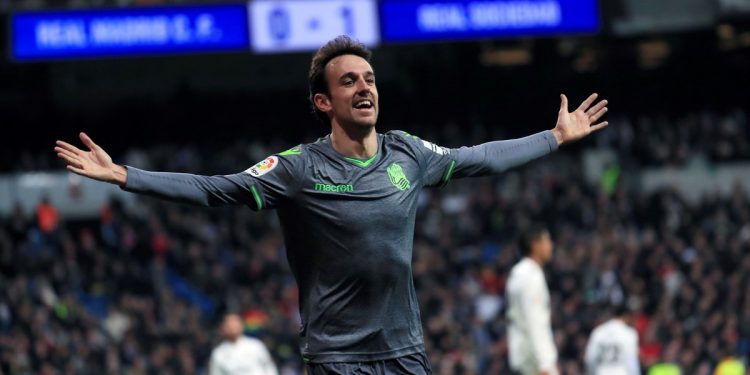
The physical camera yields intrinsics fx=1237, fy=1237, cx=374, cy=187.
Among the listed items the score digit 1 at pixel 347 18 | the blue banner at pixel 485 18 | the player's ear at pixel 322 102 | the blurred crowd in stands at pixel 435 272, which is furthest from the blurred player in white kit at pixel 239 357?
the blue banner at pixel 485 18

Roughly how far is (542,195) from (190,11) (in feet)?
24.0

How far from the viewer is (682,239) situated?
20734 mm

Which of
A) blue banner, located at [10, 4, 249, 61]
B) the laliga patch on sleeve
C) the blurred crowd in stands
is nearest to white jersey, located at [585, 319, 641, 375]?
the blurred crowd in stands

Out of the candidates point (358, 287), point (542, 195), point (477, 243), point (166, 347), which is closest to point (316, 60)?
point (358, 287)

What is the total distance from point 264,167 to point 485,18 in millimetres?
15578

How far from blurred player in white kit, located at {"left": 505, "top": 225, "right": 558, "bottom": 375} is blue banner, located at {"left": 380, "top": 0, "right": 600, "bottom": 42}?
33.6 feet

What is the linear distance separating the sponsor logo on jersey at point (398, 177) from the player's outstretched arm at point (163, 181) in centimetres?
48

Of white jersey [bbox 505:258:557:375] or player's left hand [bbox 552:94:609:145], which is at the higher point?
player's left hand [bbox 552:94:609:145]

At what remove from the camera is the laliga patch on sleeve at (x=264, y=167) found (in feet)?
14.4

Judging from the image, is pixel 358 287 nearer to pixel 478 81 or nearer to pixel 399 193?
pixel 399 193

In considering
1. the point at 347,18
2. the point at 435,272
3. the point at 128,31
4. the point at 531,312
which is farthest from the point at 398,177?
the point at 128,31

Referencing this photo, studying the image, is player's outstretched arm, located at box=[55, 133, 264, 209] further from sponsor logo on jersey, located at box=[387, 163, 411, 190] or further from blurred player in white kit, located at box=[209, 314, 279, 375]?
blurred player in white kit, located at box=[209, 314, 279, 375]

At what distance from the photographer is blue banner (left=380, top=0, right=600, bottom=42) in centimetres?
1938

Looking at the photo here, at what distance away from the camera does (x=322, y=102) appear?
4.57 m
